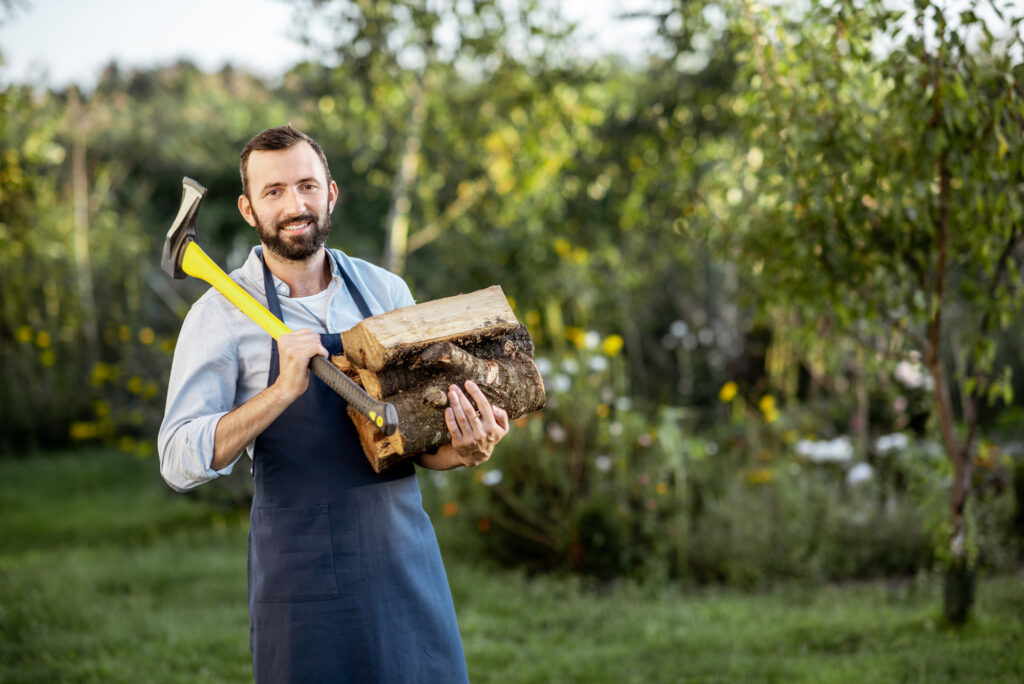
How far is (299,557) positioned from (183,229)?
0.74 meters

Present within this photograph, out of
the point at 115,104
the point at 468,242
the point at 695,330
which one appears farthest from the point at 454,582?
the point at 115,104

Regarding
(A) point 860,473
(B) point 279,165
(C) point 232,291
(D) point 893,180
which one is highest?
(D) point 893,180

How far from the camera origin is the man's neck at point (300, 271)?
6.59 ft

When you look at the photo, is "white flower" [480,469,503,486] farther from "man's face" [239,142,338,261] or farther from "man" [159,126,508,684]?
"man's face" [239,142,338,261]

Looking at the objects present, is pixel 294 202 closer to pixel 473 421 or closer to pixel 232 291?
pixel 232 291

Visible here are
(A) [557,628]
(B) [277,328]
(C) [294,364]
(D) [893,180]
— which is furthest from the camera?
(A) [557,628]

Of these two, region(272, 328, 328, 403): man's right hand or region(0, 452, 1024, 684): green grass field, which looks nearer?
region(272, 328, 328, 403): man's right hand

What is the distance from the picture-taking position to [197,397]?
1.82m

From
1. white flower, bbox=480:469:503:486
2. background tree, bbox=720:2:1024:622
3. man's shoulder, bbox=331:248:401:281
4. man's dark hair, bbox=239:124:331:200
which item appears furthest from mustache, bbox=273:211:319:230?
white flower, bbox=480:469:503:486

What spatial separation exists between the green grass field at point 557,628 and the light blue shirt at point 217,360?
228 cm

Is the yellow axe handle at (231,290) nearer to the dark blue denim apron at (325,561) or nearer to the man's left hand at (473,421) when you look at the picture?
the dark blue denim apron at (325,561)

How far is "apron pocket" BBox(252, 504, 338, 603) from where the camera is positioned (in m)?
1.87

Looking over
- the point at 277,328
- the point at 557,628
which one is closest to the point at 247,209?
the point at 277,328

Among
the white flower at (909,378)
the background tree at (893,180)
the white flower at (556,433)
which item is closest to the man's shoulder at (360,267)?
the background tree at (893,180)
